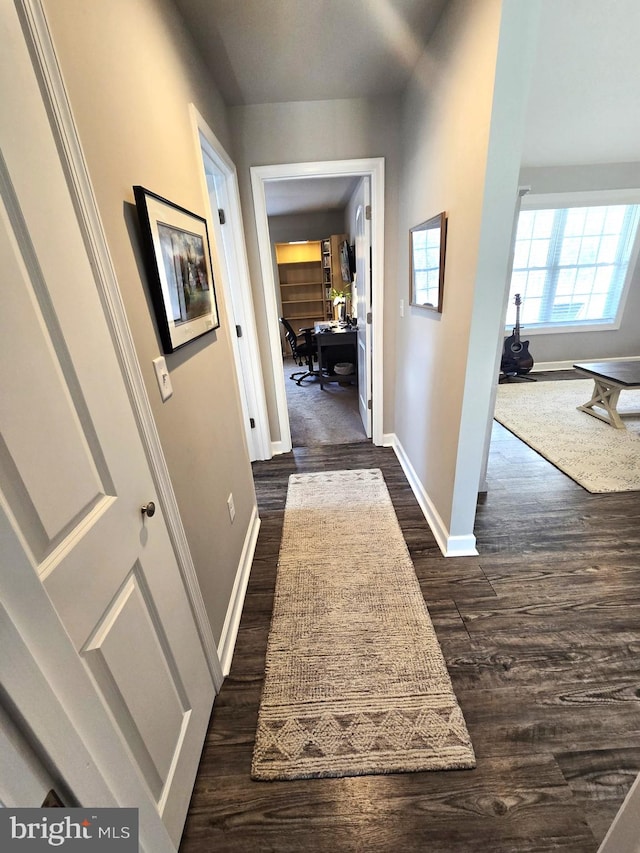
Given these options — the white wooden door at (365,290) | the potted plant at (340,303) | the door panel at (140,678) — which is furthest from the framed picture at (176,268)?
the potted plant at (340,303)

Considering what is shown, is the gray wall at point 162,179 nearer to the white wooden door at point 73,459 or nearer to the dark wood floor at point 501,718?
the white wooden door at point 73,459

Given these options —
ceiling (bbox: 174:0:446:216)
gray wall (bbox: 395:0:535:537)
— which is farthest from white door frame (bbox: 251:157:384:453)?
ceiling (bbox: 174:0:446:216)

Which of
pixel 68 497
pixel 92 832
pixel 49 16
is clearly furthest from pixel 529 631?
pixel 49 16

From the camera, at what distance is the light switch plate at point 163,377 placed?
1.03 metres

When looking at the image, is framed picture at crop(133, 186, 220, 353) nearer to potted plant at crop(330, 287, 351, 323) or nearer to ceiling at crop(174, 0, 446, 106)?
ceiling at crop(174, 0, 446, 106)

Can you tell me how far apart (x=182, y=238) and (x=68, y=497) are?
38.2 inches

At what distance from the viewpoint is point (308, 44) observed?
173cm

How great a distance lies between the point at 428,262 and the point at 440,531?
4.94 feet

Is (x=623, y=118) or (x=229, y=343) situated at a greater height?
(x=623, y=118)

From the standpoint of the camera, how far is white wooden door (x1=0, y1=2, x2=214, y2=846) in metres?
0.54

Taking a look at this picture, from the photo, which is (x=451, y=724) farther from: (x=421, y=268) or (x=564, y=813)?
(x=421, y=268)

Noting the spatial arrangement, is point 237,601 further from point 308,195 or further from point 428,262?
point 308,195

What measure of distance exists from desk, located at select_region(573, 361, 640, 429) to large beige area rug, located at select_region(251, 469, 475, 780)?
2520 mm

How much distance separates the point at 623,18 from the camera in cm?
183
